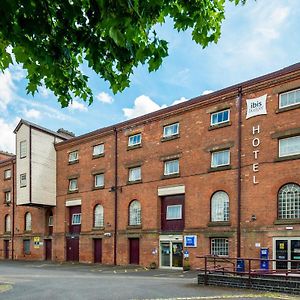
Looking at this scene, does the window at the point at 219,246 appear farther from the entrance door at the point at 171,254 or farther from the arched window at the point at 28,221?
the arched window at the point at 28,221

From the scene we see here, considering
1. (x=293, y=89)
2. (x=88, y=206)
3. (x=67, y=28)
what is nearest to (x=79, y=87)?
(x=67, y=28)

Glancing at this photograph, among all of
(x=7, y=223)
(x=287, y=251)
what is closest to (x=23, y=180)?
(x=7, y=223)

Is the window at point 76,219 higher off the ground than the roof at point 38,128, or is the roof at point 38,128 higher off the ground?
the roof at point 38,128

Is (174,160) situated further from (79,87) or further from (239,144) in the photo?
(79,87)

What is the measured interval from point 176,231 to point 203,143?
630 cm

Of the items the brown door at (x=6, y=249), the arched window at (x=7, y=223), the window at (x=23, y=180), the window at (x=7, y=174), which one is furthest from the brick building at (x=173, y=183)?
the window at (x=7, y=174)

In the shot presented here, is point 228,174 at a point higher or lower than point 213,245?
higher

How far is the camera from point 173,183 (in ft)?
98.8

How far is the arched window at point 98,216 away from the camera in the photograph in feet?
117

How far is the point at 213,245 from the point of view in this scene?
89.2 ft

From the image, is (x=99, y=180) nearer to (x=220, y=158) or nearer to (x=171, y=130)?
(x=171, y=130)

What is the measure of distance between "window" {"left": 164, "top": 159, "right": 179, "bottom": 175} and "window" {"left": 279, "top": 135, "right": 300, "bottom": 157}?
797cm

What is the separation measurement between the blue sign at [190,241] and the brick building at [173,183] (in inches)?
2.5

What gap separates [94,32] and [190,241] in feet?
81.4
